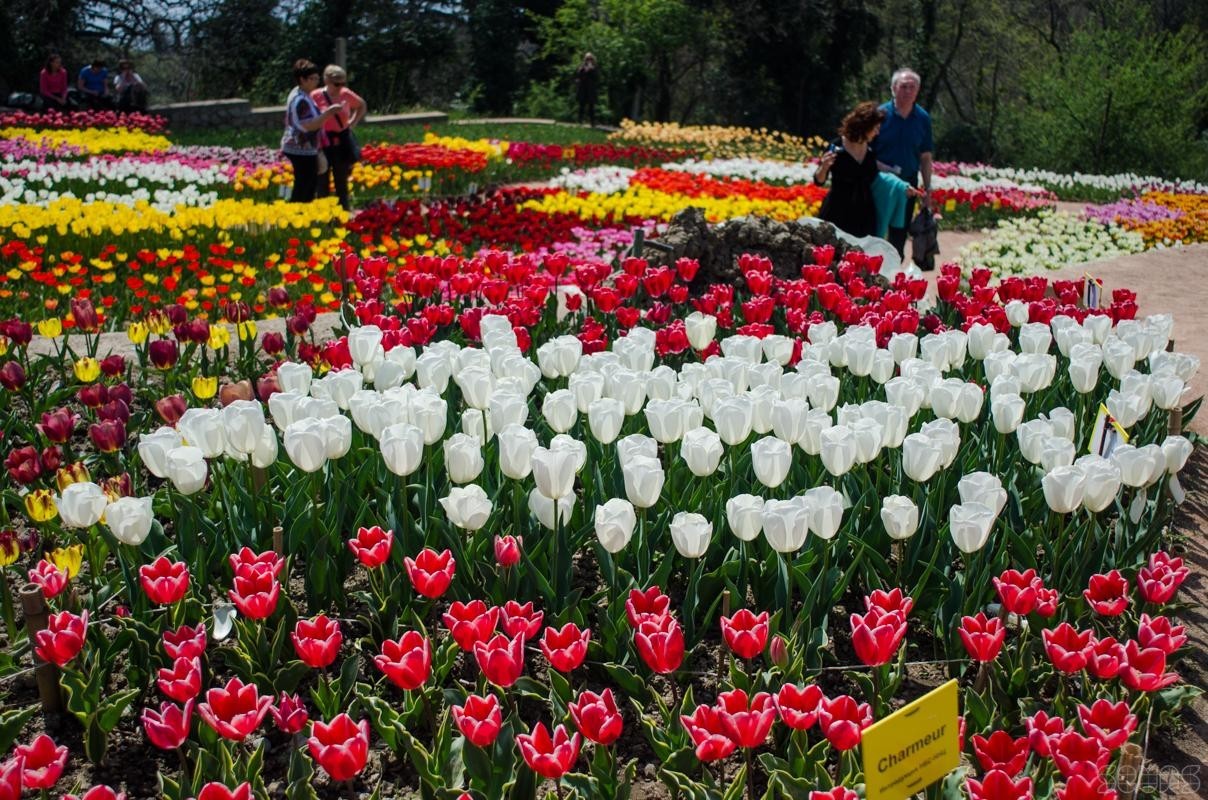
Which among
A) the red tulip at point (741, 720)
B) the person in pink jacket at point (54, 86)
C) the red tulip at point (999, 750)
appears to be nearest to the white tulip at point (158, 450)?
the red tulip at point (741, 720)

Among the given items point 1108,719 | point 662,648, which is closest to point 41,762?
point 662,648

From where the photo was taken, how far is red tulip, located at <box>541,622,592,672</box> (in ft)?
7.02

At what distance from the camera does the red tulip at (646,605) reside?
2229mm

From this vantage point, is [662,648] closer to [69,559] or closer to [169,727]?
[169,727]

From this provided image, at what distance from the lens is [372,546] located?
2545mm

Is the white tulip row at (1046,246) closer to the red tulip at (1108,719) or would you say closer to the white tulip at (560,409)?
the white tulip at (560,409)

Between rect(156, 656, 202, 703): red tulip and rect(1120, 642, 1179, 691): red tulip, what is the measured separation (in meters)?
1.81

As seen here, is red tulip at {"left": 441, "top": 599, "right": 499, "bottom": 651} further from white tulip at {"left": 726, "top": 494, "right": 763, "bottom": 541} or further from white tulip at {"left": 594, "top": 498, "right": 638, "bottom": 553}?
white tulip at {"left": 726, "top": 494, "right": 763, "bottom": 541}

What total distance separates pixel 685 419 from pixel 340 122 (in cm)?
699

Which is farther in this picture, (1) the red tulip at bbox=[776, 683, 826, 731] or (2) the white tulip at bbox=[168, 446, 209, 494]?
(2) the white tulip at bbox=[168, 446, 209, 494]

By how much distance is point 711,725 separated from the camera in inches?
77.6

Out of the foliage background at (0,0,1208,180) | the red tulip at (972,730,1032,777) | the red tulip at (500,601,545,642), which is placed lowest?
the red tulip at (972,730,1032,777)

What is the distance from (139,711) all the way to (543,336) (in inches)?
117

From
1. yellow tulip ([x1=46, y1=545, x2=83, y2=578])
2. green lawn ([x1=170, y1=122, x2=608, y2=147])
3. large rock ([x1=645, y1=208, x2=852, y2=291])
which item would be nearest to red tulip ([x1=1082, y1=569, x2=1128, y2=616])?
yellow tulip ([x1=46, y1=545, x2=83, y2=578])
